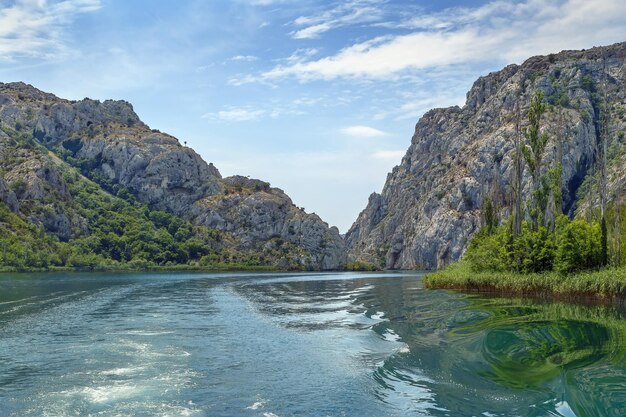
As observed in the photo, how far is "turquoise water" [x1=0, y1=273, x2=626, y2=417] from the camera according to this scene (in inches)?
853

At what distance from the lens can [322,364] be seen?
3098cm

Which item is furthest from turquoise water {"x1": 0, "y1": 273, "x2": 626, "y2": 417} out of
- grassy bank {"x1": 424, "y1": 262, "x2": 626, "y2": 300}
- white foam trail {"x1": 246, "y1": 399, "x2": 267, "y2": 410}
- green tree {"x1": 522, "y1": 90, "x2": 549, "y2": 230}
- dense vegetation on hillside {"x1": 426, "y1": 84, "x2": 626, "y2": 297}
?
green tree {"x1": 522, "y1": 90, "x2": 549, "y2": 230}

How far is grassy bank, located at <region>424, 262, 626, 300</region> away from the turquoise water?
5.26m

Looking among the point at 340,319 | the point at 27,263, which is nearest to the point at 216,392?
the point at 340,319

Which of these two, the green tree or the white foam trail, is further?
the green tree

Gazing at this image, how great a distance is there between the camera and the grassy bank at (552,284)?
51.0 metres

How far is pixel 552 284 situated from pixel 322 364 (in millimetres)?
38820

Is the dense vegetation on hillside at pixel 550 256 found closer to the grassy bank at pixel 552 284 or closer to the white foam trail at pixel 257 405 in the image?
the grassy bank at pixel 552 284

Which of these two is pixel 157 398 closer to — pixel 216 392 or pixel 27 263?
pixel 216 392

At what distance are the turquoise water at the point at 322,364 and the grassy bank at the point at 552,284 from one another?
17.3ft

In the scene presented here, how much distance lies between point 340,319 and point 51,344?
27.7m

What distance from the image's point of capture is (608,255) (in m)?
64.8

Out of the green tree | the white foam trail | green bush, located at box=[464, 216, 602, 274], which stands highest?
the green tree

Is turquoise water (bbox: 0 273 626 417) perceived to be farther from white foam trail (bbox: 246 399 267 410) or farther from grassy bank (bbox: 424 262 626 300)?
grassy bank (bbox: 424 262 626 300)
